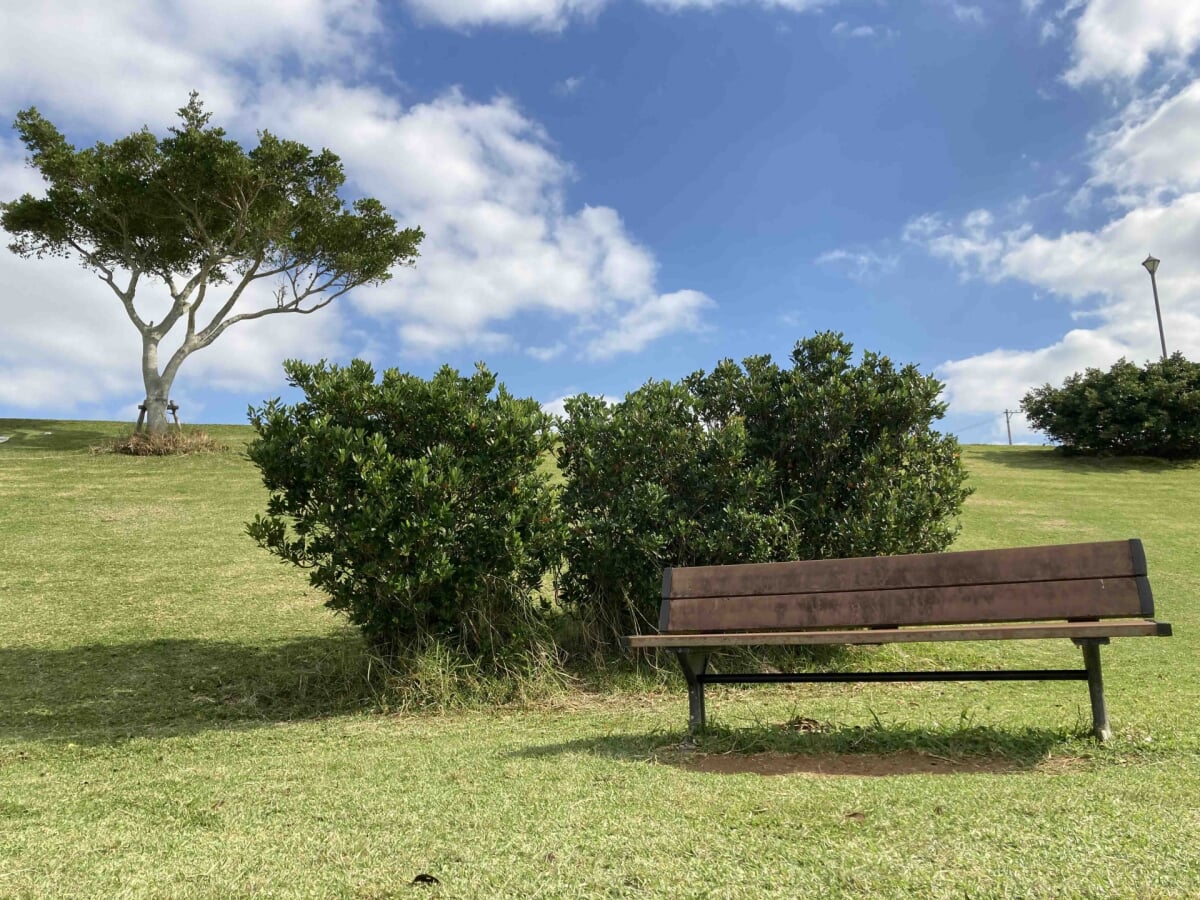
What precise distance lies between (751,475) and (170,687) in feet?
16.1

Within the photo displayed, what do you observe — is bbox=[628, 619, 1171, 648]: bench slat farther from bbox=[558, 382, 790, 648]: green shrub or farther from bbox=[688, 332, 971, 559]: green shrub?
bbox=[688, 332, 971, 559]: green shrub

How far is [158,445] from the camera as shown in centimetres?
1916

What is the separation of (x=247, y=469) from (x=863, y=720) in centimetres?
1596

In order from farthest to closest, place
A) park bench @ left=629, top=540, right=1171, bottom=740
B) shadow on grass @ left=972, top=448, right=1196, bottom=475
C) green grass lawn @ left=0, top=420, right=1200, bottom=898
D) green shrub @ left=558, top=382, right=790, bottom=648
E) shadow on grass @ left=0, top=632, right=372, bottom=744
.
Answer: shadow on grass @ left=972, top=448, right=1196, bottom=475 → green shrub @ left=558, top=382, right=790, bottom=648 → shadow on grass @ left=0, top=632, right=372, bottom=744 → park bench @ left=629, top=540, right=1171, bottom=740 → green grass lawn @ left=0, top=420, right=1200, bottom=898

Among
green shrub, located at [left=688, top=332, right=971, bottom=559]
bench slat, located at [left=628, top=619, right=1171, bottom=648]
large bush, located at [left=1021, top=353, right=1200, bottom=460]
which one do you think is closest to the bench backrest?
bench slat, located at [left=628, top=619, right=1171, bottom=648]

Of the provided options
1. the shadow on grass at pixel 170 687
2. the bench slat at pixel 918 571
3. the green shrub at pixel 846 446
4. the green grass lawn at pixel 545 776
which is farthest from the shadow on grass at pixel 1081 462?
the shadow on grass at pixel 170 687

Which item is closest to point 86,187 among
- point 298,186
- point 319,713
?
point 298,186

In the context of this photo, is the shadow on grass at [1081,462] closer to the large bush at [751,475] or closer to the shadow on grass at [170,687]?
the large bush at [751,475]

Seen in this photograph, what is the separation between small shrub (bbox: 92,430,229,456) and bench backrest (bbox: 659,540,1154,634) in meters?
17.8

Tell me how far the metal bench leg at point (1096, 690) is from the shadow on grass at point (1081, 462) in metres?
21.5

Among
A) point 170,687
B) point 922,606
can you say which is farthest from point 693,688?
point 170,687

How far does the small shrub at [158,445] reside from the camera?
19094mm

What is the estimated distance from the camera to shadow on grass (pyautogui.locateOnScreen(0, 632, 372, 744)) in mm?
5469

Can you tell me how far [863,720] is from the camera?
484 centimetres
